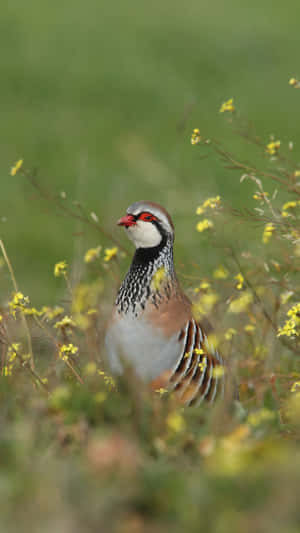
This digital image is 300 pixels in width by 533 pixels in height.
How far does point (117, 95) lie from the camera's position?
12844 mm

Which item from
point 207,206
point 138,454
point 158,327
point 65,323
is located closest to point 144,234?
point 207,206

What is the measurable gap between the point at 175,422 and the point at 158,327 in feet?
4.26

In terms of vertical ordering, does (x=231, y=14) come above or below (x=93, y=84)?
above

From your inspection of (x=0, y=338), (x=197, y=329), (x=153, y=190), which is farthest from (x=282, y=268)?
(x=153, y=190)

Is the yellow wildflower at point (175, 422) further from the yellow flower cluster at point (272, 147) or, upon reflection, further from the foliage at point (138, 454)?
the yellow flower cluster at point (272, 147)

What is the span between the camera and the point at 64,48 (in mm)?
14438

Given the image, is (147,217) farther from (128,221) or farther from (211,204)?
(211,204)

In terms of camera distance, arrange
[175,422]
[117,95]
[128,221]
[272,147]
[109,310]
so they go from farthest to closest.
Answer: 1. [117,95]
2. [109,310]
3. [128,221]
4. [272,147]
5. [175,422]

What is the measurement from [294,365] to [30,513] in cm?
272

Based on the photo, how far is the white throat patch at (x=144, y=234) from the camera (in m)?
3.66

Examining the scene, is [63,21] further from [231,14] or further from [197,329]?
[197,329]

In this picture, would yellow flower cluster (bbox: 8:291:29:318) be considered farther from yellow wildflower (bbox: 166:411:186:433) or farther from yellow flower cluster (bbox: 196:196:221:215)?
yellow wildflower (bbox: 166:411:186:433)

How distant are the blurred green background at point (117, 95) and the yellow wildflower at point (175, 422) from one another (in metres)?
4.00

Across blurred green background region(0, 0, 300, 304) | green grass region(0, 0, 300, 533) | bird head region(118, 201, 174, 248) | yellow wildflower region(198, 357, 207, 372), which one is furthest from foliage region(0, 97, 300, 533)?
blurred green background region(0, 0, 300, 304)
